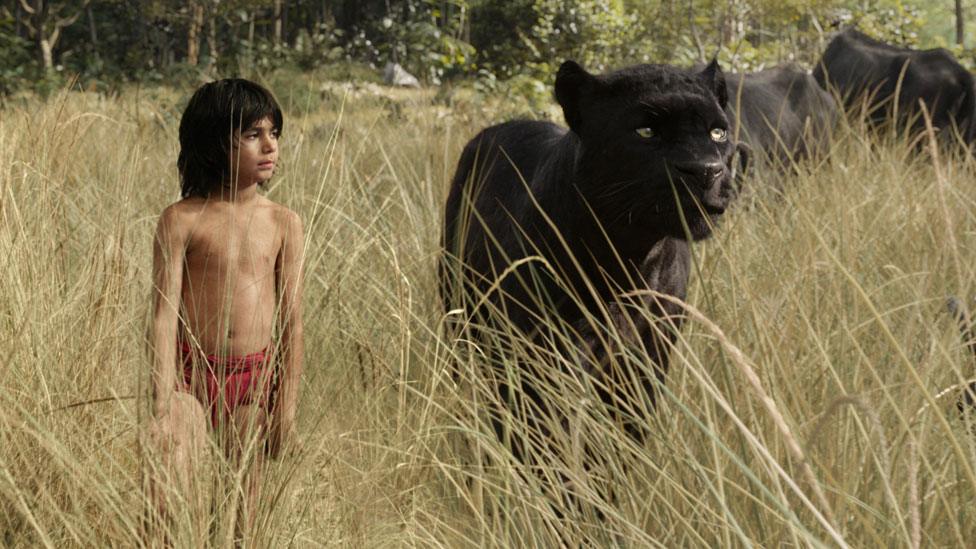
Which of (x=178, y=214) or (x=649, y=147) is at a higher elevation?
(x=649, y=147)

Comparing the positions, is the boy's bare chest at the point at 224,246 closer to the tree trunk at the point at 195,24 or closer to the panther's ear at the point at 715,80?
the panther's ear at the point at 715,80

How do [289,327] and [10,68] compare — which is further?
[10,68]

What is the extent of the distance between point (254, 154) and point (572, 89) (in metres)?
0.82

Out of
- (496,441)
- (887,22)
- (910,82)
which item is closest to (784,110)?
(910,82)

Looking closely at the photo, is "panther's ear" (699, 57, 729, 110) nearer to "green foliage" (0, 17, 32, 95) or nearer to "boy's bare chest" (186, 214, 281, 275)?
"boy's bare chest" (186, 214, 281, 275)

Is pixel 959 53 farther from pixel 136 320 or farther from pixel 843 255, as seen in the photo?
pixel 136 320

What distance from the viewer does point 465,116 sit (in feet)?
26.7

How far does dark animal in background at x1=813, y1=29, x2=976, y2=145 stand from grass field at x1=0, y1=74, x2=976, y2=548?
16.7ft

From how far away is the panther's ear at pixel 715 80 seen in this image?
112 inches

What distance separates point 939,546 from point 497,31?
1495cm

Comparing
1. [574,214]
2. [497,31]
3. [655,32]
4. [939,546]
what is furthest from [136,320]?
[497,31]

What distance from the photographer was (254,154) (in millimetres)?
2459

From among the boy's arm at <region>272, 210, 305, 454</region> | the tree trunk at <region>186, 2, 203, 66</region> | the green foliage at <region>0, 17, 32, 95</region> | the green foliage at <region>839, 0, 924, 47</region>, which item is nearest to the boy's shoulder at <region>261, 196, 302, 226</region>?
the boy's arm at <region>272, 210, 305, 454</region>

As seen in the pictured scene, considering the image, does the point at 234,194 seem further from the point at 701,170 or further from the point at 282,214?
the point at 701,170
